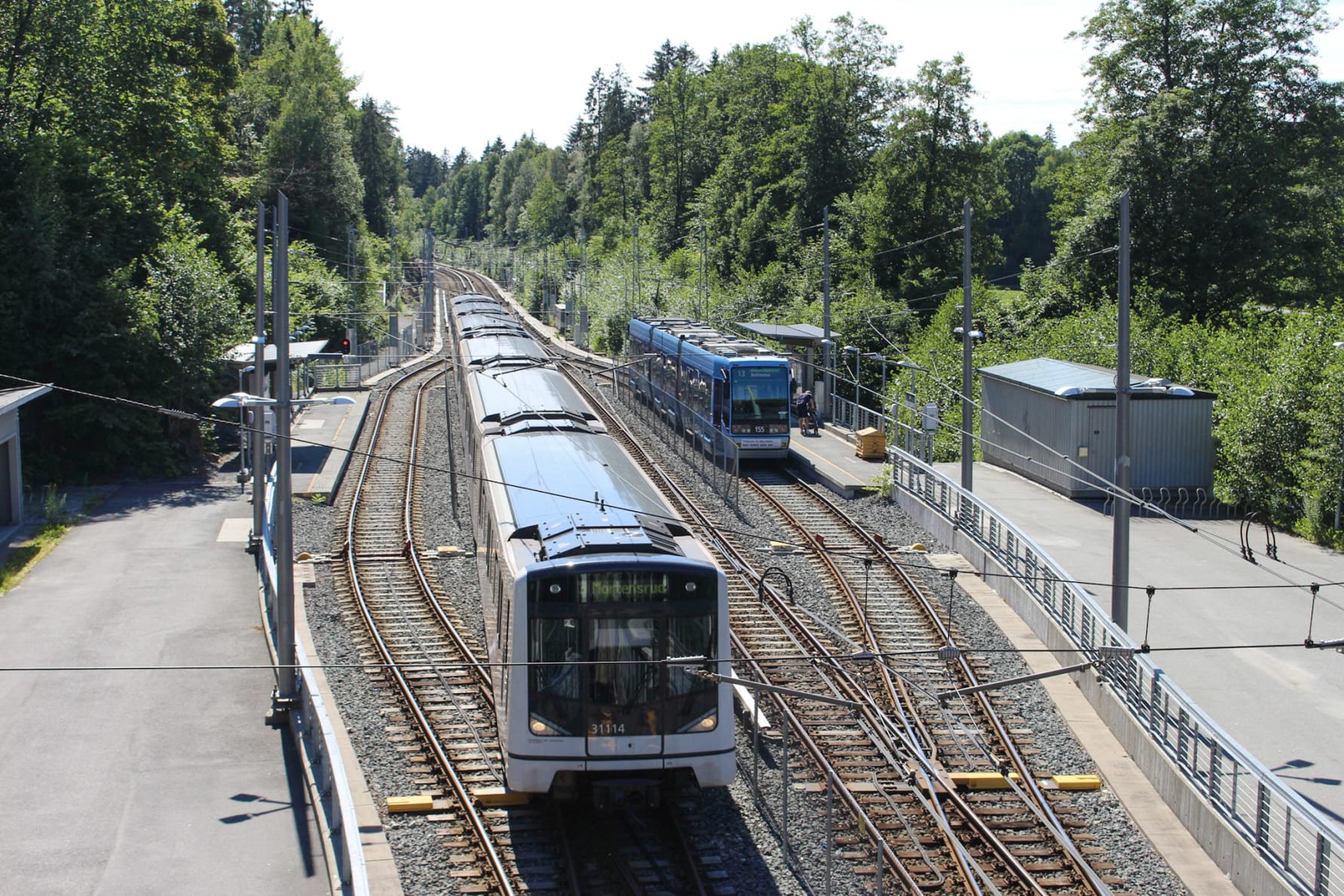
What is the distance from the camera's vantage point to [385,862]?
1077 centimetres

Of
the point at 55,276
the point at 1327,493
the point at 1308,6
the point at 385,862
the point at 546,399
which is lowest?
the point at 385,862

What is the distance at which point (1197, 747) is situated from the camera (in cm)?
1202

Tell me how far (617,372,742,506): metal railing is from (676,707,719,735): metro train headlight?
13607 millimetres

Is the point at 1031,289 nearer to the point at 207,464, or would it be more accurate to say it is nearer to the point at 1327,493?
the point at 1327,493

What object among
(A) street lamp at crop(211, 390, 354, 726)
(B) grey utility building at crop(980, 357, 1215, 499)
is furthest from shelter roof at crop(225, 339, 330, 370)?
(B) grey utility building at crop(980, 357, 1215, 499)

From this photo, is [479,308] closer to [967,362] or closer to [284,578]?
[967,362]

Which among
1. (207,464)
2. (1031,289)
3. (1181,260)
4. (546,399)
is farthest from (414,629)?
(1031,289)

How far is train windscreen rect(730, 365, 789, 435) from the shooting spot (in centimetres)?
2811

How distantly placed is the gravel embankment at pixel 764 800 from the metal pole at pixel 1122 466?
1.47 metres

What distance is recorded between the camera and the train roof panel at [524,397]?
17078mm

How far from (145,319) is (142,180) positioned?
578 centimetres

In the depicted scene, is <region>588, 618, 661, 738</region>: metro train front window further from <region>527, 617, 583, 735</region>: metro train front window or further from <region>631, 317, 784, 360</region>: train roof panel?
<region>631, 317, 784, 360</region>: train roof panel

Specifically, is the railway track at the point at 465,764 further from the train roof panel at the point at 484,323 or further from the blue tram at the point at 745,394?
the blue tram at the point at 745,394

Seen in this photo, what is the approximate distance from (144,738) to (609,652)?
21.4 ft
